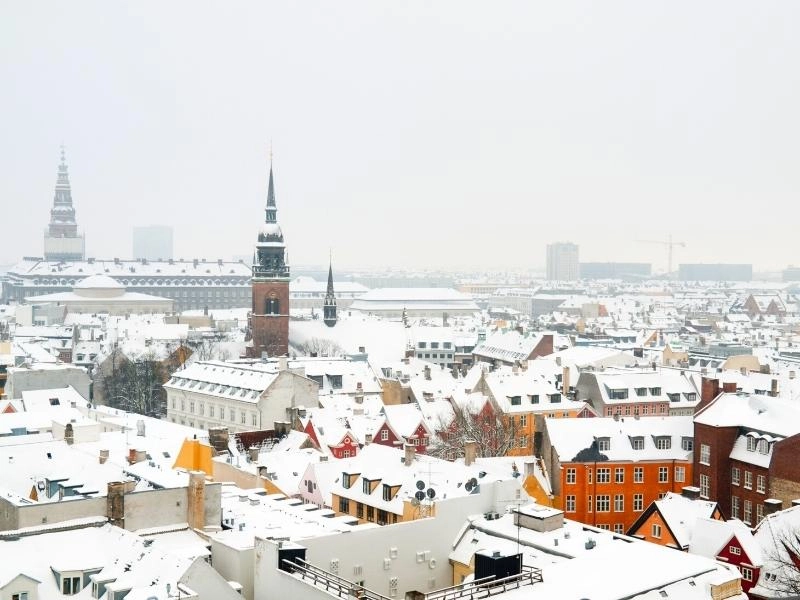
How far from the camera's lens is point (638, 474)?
60.5m

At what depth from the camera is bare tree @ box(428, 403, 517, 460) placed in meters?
68.8

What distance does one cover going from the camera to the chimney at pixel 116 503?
36.8 m

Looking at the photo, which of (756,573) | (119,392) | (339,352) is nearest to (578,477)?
(756,573)

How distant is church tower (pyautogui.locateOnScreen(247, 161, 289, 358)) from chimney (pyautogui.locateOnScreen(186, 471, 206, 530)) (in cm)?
8086

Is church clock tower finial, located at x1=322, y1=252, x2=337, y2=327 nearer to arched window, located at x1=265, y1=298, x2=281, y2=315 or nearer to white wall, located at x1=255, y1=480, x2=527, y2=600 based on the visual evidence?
arched window, located at x1=265, y1=298, x2=281, y2=315

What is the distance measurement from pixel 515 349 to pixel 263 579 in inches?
3739

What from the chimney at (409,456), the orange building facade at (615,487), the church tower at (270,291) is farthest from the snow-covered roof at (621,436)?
the church tower at (270,291)

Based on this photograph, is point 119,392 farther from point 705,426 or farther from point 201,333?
point 705,426

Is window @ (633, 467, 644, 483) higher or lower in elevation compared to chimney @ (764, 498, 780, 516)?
lower

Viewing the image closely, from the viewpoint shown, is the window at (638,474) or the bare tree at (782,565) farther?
the window at (638,474)

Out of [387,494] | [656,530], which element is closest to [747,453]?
[656,530]

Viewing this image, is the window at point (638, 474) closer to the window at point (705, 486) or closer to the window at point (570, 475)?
the window at point (705, 486)

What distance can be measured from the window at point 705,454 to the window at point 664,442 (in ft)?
7.81

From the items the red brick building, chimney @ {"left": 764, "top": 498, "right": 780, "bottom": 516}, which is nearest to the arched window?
the red brick building
